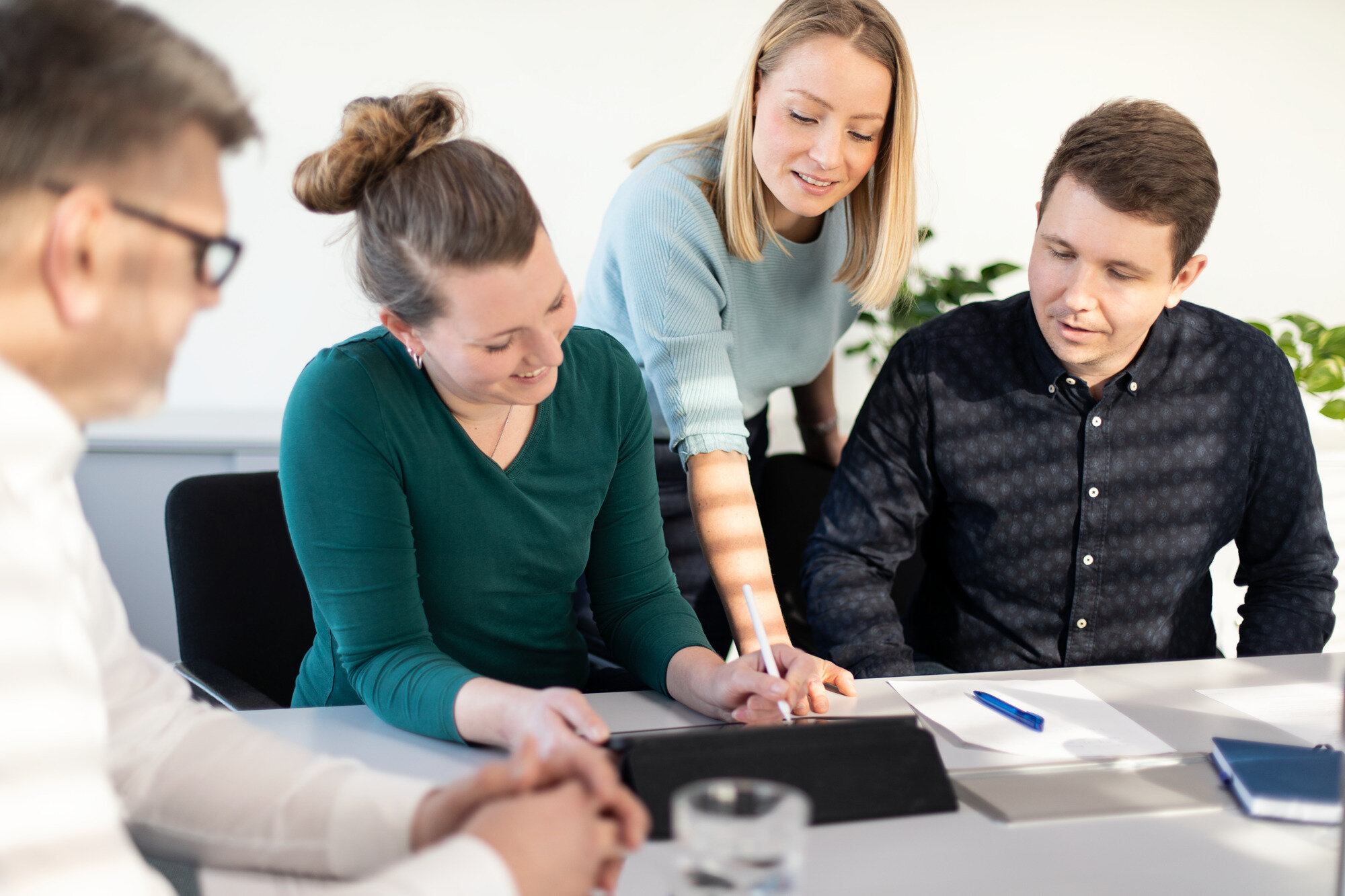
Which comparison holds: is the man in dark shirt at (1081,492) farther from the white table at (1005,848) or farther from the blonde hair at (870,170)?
the white table at (1005,848)

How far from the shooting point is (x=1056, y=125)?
2.98 m

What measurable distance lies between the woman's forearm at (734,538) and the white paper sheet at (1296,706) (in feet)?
1.78

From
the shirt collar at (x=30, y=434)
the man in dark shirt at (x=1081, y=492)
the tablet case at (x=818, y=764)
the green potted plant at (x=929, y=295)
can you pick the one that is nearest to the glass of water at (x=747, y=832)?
the tablet case at (x=818, y=764)

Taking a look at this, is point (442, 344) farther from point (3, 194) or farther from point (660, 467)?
point (660, 467)

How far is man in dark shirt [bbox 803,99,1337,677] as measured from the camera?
1.57 metres

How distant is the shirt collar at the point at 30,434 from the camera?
1.86 feet

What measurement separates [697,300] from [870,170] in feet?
1.27

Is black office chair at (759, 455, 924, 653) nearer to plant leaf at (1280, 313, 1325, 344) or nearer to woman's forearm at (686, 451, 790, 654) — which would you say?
woman's forearm at (686, 451, 790, 654)

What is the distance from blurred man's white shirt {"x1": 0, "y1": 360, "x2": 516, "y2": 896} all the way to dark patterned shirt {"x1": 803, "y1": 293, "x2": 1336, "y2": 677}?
2.92 feet

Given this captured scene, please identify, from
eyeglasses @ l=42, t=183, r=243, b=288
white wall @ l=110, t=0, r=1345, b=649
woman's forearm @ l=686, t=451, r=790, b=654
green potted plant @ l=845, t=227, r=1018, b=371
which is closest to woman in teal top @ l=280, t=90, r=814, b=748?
woman's forearm @ l=686, t=451, r=790, b=654

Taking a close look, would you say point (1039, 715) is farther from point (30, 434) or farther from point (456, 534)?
point (30, 434)

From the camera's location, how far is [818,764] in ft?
2.96

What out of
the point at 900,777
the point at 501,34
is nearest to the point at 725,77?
the point at 501,34

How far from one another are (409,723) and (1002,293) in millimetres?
2472
